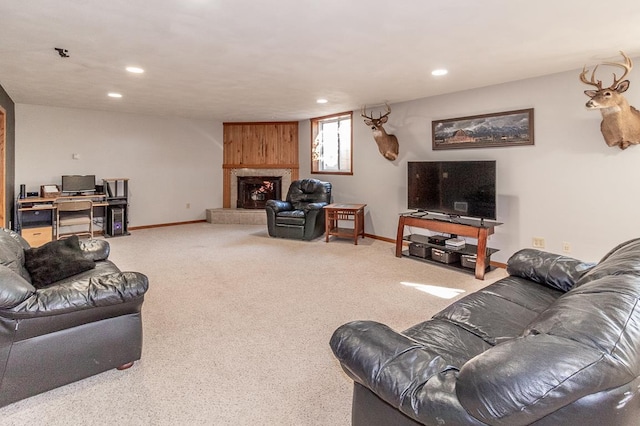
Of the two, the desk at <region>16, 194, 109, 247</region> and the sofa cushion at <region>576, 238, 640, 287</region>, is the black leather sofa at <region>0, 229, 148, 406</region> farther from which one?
the desk at <region>16, 194, 109, 247</region>

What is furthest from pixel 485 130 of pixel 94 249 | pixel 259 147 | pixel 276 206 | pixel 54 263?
pixel 259 147

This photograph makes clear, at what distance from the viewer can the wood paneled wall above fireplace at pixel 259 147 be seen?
324 inches

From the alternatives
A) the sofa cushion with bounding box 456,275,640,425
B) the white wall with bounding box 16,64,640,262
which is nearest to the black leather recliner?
the white wall with bounding box 16,64,640,262

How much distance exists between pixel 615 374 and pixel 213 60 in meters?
3.78

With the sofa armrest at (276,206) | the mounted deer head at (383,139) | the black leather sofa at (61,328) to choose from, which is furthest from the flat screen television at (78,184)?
the mounted deer head at (383,139)

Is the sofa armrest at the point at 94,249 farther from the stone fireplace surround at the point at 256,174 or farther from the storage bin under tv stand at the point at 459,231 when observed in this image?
the stone fireplace surround at the point at 256,174

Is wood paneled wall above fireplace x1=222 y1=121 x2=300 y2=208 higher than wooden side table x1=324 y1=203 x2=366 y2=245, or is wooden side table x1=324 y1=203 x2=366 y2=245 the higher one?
wood paneled wall above fireplace x1=222 y1=121 x2=300 y2=208

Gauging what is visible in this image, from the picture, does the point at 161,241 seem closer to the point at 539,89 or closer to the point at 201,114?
the point at 201,114

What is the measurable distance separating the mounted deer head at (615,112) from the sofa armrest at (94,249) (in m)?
4.49

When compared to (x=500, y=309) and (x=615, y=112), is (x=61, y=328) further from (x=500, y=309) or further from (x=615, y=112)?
(x=615, y=112)

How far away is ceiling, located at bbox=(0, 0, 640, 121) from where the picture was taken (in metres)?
2.52

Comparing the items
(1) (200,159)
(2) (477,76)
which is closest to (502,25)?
(2) (477,76)

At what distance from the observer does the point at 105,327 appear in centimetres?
217

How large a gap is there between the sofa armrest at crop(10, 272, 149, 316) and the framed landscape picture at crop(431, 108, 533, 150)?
14.1ft
